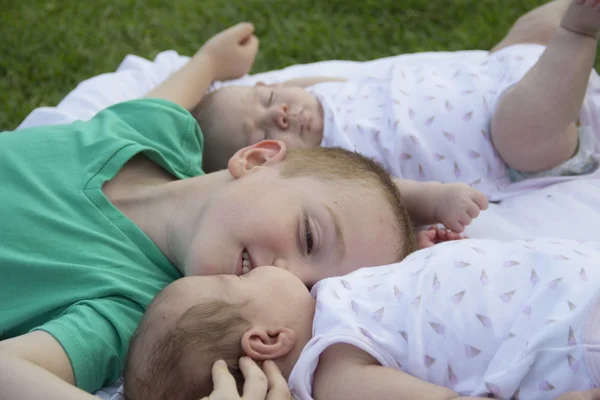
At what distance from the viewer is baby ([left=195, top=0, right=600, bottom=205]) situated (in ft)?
6.93

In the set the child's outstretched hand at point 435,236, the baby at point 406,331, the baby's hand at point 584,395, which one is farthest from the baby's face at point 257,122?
the baby's hand at point 584,395

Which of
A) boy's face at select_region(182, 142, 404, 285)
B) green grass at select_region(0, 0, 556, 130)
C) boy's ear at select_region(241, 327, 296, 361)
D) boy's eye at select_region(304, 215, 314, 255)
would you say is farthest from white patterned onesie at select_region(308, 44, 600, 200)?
green grass at select_region(0, 0, 556, 130)

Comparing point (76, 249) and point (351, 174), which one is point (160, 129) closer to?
point (76, 249)

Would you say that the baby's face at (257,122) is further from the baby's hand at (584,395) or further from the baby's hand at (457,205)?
the baby's hand at (584,395)

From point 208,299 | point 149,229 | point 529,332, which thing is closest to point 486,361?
point 529,332

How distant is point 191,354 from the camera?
1.37 metres

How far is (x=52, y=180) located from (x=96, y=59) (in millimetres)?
2039

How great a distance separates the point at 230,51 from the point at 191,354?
5.56ft

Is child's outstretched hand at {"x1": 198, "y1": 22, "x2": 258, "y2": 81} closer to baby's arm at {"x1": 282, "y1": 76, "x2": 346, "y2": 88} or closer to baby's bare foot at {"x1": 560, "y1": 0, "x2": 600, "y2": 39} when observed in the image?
baby's arm at {"x1": 282, "y1": 76, "x2": 346, "y2": 88}

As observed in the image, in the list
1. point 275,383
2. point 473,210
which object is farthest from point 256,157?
point 275,383

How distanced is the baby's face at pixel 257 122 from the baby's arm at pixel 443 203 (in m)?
0.48

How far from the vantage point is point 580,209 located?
2131 mm

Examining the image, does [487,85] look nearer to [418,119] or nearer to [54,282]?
[418,119]

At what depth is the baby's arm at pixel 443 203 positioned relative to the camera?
6.61 feet
